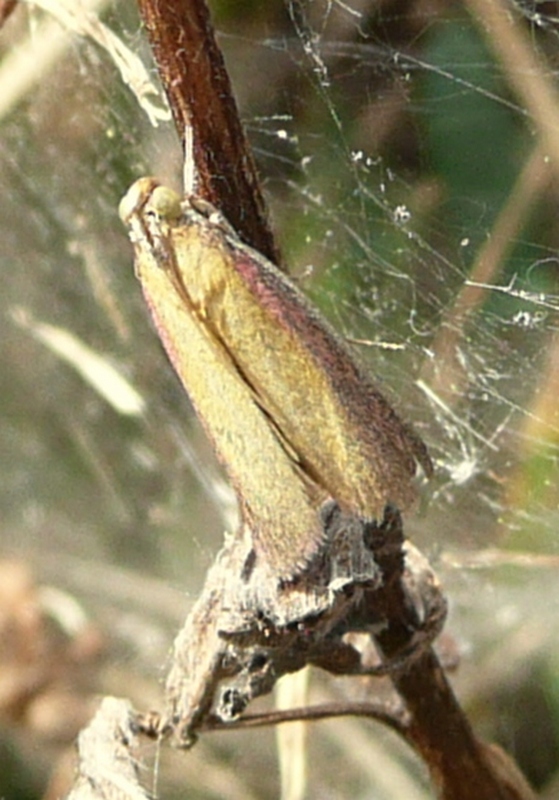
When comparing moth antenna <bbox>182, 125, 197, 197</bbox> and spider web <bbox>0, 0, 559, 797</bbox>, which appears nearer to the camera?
moth antenna <bbox>182, 125, 197, 197</bbox>

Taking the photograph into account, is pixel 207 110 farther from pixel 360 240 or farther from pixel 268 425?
pixel 360 240

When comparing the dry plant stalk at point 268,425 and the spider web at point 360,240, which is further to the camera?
the spider web at point 360,240

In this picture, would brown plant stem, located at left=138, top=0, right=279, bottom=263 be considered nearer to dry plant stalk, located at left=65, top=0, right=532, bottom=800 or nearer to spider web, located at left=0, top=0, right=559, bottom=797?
dry plant stalk, located at left=65, top=0, right=532, bottom=800

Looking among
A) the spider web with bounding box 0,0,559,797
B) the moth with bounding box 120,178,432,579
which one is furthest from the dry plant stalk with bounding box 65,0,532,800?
the spider web with bounding box 0,0,559,797

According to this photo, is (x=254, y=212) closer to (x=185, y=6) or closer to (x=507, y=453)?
(x=185, y=6)

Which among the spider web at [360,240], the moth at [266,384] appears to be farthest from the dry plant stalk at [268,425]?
the spider web at [360,240]

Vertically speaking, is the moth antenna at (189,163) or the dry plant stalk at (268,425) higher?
the moth antenna at (189,163)

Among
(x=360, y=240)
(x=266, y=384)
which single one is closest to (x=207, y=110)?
(x=266, y=384)

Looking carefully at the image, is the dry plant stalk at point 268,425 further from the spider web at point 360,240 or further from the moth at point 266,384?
the spider web at point 360,240

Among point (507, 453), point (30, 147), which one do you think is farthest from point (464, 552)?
point (30, 147)
